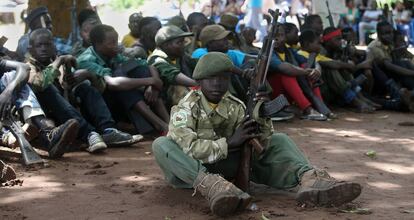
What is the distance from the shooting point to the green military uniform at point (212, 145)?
13.9ft

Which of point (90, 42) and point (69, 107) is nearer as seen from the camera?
point (69, 107)

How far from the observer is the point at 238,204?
4012mm

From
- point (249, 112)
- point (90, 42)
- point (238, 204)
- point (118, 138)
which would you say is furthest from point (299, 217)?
point (90, 42)

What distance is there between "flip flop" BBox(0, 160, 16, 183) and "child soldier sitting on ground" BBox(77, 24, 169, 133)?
180 centimetres

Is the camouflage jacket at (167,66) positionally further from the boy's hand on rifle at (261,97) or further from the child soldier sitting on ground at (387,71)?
the child soldier sitting on ground at (387,71)

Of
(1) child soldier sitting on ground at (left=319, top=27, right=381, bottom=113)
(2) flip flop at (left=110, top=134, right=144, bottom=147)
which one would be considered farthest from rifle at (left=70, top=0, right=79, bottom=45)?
(1) child soldier sitting on ground at (left=319, top=27, right=381, bottom=113)

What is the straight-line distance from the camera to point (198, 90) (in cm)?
Answer: 457

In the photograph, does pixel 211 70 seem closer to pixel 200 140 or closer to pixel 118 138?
pixel 200 140

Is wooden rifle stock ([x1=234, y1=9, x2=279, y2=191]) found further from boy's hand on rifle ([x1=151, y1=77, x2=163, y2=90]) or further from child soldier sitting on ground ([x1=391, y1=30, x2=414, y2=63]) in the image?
child soldier sitting on ground ([x1=391, y1=30, x2=414, y2=63])

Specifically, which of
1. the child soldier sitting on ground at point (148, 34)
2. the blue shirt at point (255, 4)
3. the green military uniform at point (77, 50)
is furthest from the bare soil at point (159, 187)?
the blue shirt at point (255, 4)

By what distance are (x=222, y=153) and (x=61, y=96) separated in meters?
2.66

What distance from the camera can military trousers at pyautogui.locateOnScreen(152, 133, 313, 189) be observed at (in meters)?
4.29

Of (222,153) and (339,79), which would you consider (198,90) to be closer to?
(222,153)

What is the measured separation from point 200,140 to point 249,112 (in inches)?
15.4
